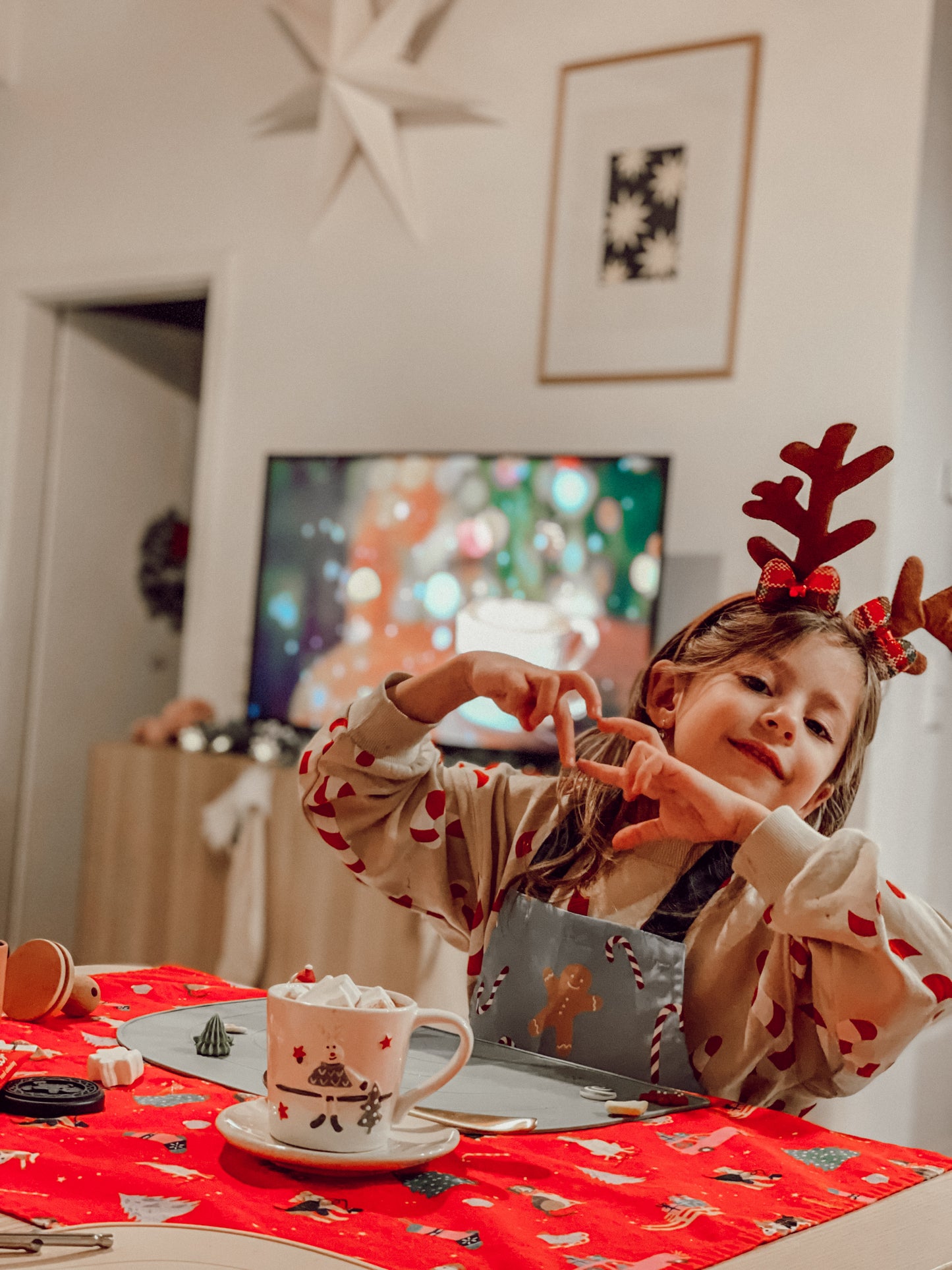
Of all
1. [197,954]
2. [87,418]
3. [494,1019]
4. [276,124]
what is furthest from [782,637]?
[87,418]

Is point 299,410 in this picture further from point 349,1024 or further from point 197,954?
point 349,1024

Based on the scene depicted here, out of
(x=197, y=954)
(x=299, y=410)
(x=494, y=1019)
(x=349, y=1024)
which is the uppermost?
(x=299, y=410)

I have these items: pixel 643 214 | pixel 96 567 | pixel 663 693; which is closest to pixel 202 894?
pixel 96 567

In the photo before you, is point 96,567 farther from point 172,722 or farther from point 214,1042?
point 214,1042

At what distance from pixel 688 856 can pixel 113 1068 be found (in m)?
0.55

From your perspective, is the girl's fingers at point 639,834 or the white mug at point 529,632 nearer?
the girl's fingers at point 639,834

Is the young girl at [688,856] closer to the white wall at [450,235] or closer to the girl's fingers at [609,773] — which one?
the girl's fingers at [609,773]

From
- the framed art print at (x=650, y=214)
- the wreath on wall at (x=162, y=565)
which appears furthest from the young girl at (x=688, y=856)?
the wreath on wall at (x=162, y=565)

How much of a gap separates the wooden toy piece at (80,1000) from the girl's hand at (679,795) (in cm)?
43

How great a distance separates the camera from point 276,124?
3439 millimetres

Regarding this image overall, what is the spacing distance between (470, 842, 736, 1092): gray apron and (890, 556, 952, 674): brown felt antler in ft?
0.82

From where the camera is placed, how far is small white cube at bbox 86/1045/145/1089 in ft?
3.02

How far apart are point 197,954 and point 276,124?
2.00m

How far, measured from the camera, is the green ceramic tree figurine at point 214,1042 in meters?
1.01
